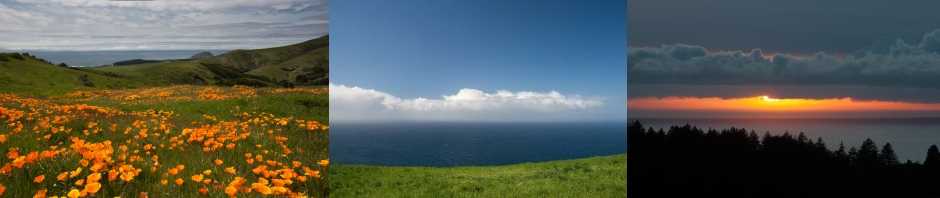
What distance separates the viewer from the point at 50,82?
14.4 ft

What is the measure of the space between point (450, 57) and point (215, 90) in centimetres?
460

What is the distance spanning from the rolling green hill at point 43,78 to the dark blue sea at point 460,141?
15.2 ft

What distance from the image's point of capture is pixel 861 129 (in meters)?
7.36

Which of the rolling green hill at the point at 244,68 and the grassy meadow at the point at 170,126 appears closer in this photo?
the grassy meadow at the point at 170,126

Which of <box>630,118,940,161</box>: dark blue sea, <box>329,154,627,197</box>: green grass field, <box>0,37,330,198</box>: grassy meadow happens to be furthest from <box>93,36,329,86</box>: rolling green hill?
<box>630,118,940,161</box>: dark blue sea

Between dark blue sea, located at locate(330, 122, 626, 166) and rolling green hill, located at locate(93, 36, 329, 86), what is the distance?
153 inches

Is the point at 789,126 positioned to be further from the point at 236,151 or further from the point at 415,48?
the point at 236,151

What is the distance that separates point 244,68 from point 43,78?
133 centimetres

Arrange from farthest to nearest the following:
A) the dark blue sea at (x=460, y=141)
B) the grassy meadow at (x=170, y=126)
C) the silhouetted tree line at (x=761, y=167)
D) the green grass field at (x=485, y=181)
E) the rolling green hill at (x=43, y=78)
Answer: the dark blue sea at (x=460, y=141)
the green grass field at (x=485, y=181)
the silhouetted tree line at (x=761, y=167)
the rolling green hill at (x=43, y=78)
the grassy meadow at (x=170, y=126)

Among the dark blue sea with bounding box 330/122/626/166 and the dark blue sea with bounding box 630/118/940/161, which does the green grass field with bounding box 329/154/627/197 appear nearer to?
the dark blue sea with bounding box 330/122/626/166

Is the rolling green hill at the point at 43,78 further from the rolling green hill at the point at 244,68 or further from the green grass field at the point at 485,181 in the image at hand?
the green grass field at the point at 485,181

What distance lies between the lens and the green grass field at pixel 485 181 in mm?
7652

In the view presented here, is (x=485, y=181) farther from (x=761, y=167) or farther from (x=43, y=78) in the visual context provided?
(x=43, y=78)

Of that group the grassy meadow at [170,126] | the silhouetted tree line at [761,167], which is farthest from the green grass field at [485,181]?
the grassy meadow at [170,126]
